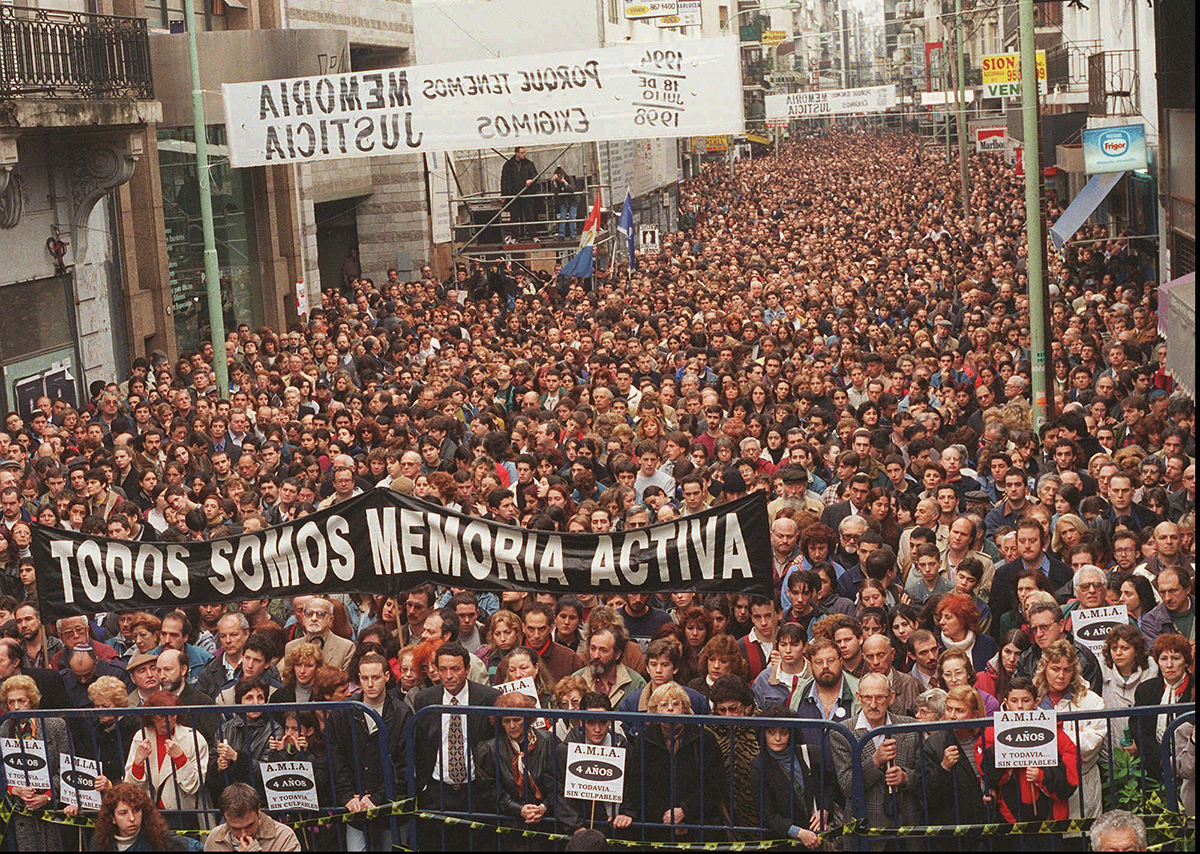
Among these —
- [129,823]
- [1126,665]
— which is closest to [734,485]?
[1126,665]

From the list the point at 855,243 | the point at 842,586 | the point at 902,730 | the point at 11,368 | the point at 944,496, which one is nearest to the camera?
the point at 902,730

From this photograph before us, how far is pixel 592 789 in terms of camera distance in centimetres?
686

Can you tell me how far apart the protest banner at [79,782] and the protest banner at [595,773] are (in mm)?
2176

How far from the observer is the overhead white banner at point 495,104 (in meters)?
17.8

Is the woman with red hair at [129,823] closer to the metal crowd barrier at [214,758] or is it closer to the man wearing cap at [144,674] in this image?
the metal crowd barrier at [214,758]

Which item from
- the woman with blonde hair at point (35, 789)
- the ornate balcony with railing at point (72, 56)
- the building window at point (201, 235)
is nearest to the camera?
the woman with blonde hair at point (35, 789)

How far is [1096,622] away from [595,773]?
9.17ft

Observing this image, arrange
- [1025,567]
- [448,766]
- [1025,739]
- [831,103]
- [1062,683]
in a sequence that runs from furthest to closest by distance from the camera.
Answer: [831,103] → [1025,567] → [448,766] → [1062,683] → [1025,739]

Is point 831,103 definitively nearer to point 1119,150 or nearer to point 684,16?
point 684,16

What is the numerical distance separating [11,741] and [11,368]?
14066mm

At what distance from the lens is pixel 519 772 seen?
23.6 ft

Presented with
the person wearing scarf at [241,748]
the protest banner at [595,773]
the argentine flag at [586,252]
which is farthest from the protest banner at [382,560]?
the argentine flag at [586,252]

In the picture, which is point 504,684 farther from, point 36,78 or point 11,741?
point 36,78

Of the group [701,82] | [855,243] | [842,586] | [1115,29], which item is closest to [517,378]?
[701,82]
